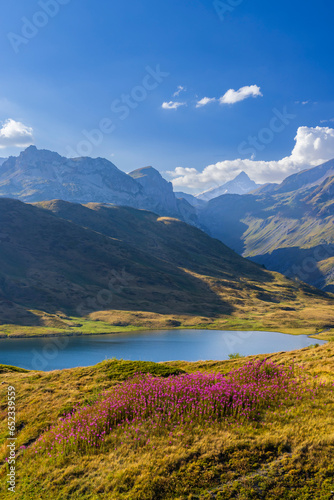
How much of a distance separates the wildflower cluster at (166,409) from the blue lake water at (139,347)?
8954cm

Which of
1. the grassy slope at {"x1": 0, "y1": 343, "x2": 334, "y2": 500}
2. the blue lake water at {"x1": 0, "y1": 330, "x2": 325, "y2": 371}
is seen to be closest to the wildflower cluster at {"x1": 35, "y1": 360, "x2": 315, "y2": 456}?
the grassy slope at {"x1": 0, "y1": 343, "x2": 334, "y2": 500}

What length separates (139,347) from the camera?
131m

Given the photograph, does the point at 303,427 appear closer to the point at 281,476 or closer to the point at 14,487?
the point at 281,476

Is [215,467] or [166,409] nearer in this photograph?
[215,467]

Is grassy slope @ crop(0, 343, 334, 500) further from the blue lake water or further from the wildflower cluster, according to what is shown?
the blue lake water

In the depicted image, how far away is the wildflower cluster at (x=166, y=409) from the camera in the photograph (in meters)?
11.5

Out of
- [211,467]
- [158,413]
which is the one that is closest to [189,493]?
[211,467]

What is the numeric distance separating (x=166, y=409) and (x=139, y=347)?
12323 cm

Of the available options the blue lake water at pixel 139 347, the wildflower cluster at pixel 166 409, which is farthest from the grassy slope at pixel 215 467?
the blue lake water at pixel 139 347

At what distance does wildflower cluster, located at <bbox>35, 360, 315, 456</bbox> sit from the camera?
11547 mm

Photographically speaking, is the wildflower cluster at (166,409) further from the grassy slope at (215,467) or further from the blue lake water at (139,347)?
the blue lake water at (139,347)

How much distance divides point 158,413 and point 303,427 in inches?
202

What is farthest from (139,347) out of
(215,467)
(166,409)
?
(215,467)

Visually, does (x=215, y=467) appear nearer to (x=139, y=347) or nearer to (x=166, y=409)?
(x=166, y=409)
